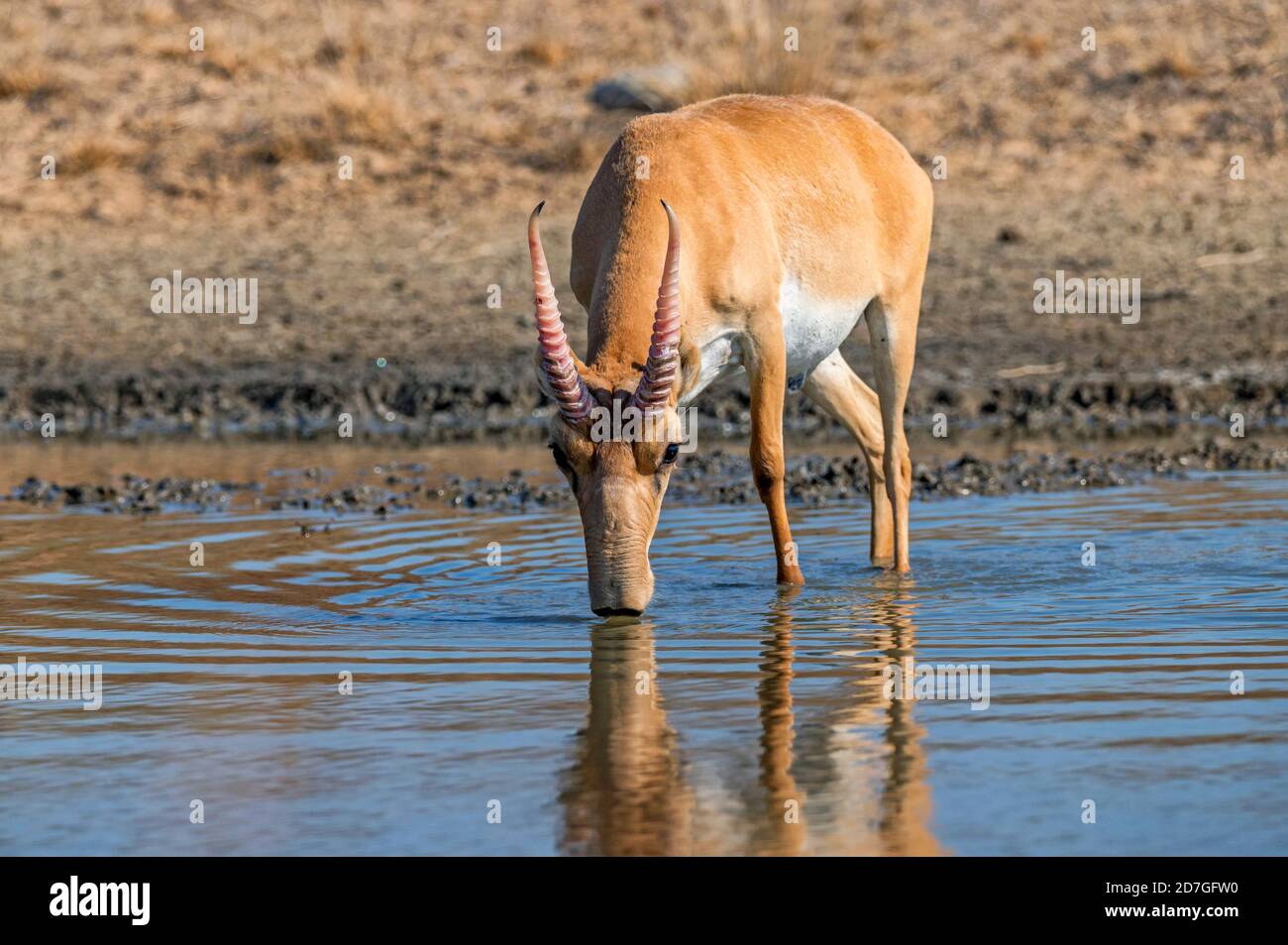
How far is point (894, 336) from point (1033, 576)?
1773 mm

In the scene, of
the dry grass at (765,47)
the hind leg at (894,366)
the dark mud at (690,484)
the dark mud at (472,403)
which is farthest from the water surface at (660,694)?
the dry grass at (765,47)

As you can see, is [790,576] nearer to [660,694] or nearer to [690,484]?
[660,694]

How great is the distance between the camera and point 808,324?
9.77 metres

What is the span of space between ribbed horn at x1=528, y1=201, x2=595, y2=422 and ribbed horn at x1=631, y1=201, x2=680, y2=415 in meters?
0.23

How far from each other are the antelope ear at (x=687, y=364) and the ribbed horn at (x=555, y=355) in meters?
0.65

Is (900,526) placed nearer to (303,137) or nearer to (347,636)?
(347,636)

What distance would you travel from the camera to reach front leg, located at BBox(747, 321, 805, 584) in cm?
913

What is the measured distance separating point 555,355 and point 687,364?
87cm

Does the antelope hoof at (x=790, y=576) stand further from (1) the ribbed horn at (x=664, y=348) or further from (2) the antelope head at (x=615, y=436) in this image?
(1) the ribbed horn at (x=664, y=348)

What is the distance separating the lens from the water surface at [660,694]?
18.0 feet

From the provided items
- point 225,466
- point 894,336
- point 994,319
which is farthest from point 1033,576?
point 994,319

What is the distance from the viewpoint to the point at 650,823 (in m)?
5.48

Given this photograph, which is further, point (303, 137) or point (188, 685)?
point (303, 137)

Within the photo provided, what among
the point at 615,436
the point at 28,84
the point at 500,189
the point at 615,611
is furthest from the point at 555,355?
the point at 28,84
